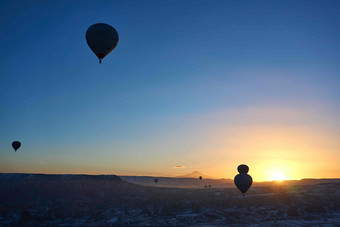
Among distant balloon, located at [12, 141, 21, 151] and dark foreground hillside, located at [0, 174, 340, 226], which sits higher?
distant balloon, located at [12, 141, 21, 151]

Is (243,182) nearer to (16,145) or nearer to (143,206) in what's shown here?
(143,206)

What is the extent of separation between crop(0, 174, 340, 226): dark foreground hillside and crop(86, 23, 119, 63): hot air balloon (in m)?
34.6

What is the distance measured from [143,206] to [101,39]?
47438mm

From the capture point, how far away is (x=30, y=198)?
228 ft

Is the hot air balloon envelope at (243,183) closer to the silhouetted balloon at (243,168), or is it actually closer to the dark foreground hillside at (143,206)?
the silhouetted balloon at (243,168)

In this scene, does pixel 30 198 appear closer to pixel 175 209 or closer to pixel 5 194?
pixel 5 194

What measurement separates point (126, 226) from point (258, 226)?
77.5ft

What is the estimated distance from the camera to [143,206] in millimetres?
61219

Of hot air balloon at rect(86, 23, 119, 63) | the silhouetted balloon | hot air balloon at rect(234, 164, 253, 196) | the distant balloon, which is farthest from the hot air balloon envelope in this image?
the distant balloon

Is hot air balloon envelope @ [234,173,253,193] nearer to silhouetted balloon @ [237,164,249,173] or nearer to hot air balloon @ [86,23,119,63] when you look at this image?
silhouetted balloon @ [237,164,249,173]

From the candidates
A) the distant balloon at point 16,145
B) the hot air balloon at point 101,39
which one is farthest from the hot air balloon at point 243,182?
the distant balloon at point 16,145

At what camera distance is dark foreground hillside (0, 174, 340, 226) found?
49.1 m

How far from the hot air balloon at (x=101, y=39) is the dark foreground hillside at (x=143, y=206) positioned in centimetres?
3457

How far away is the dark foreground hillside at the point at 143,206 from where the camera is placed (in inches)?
1934
